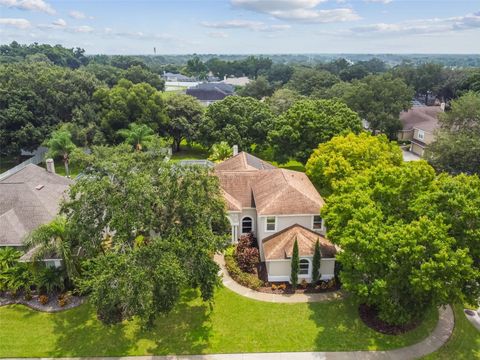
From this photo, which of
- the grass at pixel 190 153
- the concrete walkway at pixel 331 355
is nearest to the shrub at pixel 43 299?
the concrete walkway at pixel 331 355

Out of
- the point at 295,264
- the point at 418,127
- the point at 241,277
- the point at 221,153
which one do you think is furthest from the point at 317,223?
the point at 418,127

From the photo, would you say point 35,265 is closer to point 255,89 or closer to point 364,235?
point 364,235

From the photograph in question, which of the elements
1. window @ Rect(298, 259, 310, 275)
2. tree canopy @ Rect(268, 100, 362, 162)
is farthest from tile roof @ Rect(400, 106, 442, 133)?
window @ Rect(298, 259, 310, 275)

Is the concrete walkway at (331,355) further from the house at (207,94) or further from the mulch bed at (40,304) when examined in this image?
Answer: the house at (207,94)

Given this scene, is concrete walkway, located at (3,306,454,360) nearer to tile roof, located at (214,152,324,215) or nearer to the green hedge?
the green hedge

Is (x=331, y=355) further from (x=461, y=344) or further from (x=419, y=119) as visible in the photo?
(x=419, y=119)
